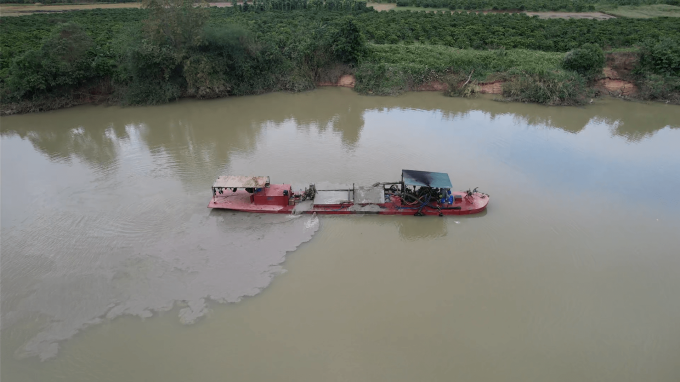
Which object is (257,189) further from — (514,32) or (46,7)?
(46,7)

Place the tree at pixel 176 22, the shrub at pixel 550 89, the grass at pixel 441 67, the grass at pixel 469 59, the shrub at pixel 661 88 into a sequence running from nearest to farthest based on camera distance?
1. the tree at pixel 176 22
2. the shrub at pixel 550 89
3. the shrub at pixel 661 88
4. the grass at pixel 441 67
5. the grass at pixel 469 59

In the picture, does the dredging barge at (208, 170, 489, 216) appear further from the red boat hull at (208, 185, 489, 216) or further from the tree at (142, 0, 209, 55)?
the tree at (142, 0, 209, 55)

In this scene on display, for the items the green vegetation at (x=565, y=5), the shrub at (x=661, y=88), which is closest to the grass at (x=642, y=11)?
the green vegetation at (x=565, y=5)

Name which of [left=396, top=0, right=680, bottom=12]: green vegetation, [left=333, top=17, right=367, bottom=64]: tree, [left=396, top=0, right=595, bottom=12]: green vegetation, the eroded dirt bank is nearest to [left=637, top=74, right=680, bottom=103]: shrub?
the eroded dirt bank

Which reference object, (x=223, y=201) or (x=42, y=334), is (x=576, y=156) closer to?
(x=223, y=201)

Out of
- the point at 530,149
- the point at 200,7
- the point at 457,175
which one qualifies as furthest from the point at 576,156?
the point at 200,7

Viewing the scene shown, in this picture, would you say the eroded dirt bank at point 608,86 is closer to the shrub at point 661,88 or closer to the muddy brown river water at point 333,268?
the shrub at point 661,88
